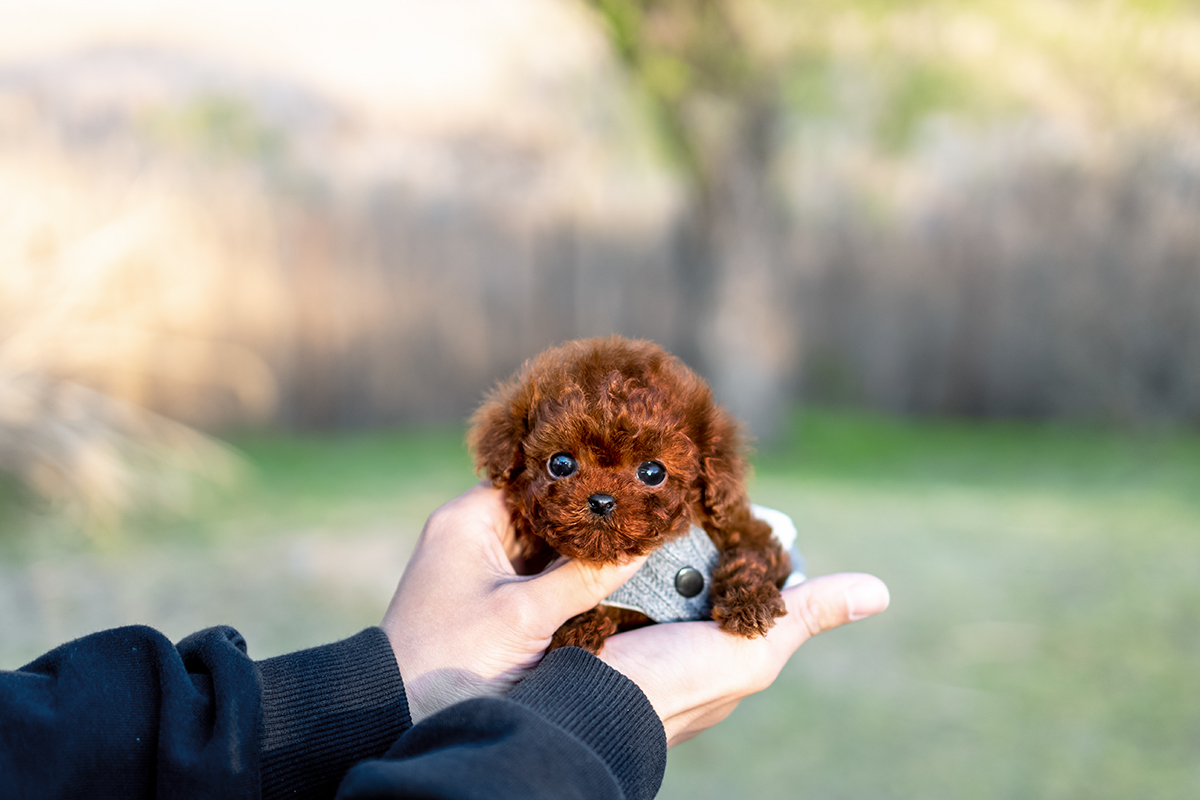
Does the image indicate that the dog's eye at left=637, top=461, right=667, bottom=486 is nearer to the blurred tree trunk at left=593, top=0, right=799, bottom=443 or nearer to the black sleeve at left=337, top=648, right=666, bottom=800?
the black sleeve at left=337, top=648, right=666, bottom=800

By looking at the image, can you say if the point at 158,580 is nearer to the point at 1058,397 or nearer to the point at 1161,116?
the point at 1161,116

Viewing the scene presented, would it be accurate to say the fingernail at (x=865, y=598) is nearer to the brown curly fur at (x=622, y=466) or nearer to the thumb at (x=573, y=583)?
the brown curly fur at (x=622, y=466)

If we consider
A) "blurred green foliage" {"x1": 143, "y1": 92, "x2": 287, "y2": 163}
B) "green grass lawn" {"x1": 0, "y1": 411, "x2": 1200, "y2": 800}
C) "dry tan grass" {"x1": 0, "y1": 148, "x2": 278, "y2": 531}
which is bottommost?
"green grass lawn" {"x1": 0, "y1": 411, "x2": 1200, "y2": 800}

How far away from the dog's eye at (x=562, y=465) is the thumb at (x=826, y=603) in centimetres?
44

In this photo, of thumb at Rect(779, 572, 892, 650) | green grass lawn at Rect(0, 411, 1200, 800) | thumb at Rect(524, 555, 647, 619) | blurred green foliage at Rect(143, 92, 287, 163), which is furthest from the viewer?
blurred green foliage at Rect(143, 92, 287, 163)

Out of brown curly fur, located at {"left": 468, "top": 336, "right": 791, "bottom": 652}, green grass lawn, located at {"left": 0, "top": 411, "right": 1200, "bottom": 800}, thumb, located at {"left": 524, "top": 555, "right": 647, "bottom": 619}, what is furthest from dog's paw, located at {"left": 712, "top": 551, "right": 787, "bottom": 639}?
green grass lawn, located at {"left": 0, "top": 411, "right": 1200, "bottom": 800}

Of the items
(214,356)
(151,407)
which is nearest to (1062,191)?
(214,356)

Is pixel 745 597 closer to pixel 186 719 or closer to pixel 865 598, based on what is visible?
pixel 865 598

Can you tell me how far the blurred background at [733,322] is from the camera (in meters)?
3.05

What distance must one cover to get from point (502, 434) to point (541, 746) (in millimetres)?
522

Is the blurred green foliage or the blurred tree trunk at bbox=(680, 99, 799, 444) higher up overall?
the blurred green foliage

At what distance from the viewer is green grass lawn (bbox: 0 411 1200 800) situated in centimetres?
245

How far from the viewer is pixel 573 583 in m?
1.22

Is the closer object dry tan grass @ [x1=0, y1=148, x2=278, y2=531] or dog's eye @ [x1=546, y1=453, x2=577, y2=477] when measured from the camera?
dog's eye @ [x1=546, y1=453, x2=577, y2=477]
